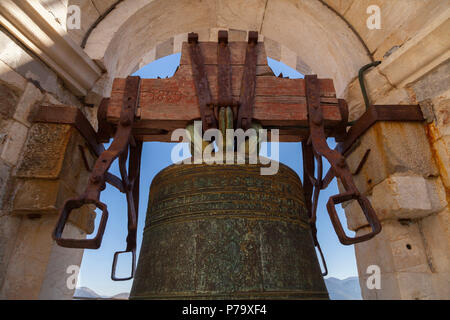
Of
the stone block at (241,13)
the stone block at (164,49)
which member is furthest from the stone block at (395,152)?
the stone block at (164,49)

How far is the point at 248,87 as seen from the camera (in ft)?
5.00

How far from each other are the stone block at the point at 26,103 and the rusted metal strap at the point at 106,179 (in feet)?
1.68

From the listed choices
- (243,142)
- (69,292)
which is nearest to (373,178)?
(243,142)

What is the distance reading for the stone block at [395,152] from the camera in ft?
4.83

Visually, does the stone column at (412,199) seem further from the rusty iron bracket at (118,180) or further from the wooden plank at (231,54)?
the rusty iron bracket at (118,180)

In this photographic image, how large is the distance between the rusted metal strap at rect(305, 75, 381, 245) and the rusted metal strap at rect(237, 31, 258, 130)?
30cm

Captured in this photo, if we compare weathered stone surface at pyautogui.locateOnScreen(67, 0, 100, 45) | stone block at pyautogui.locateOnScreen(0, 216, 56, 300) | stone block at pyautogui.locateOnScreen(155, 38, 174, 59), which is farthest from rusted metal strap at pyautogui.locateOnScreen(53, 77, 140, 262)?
stone block at pyautogui.locateOnScreen(155, 38, 174, 59)

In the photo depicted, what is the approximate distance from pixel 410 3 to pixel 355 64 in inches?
18.1

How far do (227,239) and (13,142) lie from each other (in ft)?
3.87

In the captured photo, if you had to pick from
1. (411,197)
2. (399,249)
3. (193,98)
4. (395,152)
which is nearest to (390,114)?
(395,152)

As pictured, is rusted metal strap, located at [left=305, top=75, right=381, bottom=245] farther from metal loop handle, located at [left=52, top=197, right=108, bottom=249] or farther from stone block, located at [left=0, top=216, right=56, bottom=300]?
stone block, located at [left=0, top=216, right=56, bottom=300]

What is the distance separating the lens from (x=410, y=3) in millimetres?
1825

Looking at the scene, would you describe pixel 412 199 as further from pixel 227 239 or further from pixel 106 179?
pixel 106 179
